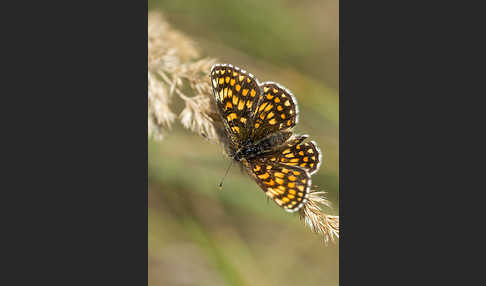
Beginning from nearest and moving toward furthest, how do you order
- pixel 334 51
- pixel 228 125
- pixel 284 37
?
1. pixel 228 125
2. pixel 284 37
3. pixel 334 51

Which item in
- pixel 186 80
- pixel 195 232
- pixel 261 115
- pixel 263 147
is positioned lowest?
pixel 195 232

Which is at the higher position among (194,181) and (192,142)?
(192,142)

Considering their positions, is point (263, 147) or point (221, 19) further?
point (221, 19)

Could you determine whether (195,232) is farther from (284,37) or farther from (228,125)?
(284,37)

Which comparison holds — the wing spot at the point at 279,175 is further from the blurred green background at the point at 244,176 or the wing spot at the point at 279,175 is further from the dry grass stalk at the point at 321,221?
the blurred green background at the point at 244,176

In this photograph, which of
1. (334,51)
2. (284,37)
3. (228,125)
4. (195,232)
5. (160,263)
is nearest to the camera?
(228,125)

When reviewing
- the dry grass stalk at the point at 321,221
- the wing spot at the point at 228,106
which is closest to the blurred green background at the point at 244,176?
the wing spot at the point at 228,106

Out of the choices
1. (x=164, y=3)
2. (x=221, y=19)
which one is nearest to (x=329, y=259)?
(x=221, y=19)

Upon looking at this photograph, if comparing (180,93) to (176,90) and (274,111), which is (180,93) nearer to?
(176,90)

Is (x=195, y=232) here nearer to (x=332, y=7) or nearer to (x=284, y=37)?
(x=284, y=37)

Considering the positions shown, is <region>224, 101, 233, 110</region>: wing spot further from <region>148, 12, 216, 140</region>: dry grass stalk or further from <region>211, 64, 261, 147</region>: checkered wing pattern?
<region>148, 12, 216, 140</region>: dry grass stalk
